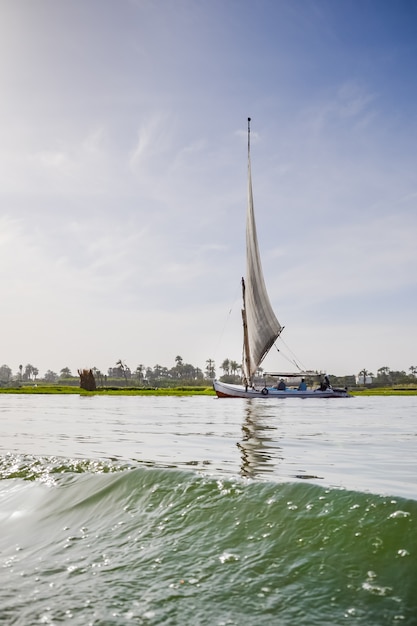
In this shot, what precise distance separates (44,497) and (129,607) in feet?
13.7

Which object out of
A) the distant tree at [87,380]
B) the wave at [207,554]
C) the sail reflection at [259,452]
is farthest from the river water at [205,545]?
the distant tree at [87,380]

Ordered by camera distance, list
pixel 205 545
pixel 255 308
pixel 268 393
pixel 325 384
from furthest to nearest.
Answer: pixel 325 384, pixel 268 393, pixel 255 308, pixel 205 545

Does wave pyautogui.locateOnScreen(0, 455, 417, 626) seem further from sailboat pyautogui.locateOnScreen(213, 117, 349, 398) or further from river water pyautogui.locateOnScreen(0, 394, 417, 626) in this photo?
sailboat pyautogui.locateOnScreen(213, 117, 349, 398)

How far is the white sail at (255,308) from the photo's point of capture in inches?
2389

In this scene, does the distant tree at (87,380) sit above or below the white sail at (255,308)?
below

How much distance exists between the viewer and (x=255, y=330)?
62.0m

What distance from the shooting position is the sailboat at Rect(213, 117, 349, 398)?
199 feet

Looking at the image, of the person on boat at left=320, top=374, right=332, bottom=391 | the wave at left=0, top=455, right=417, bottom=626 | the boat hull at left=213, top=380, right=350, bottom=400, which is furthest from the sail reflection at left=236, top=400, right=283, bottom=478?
the person on boat at left=320, top=374, right=332, bottom=391

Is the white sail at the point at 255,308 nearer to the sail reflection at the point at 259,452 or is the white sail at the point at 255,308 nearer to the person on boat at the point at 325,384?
the person on boat at the point at 325,384

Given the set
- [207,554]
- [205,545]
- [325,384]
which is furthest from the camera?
[325,384]

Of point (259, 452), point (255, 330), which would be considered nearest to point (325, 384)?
point (255, 330)

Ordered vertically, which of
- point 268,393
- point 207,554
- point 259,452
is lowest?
point 207,554

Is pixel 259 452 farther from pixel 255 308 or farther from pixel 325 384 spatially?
pixel 325 384

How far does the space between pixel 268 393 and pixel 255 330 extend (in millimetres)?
8361
